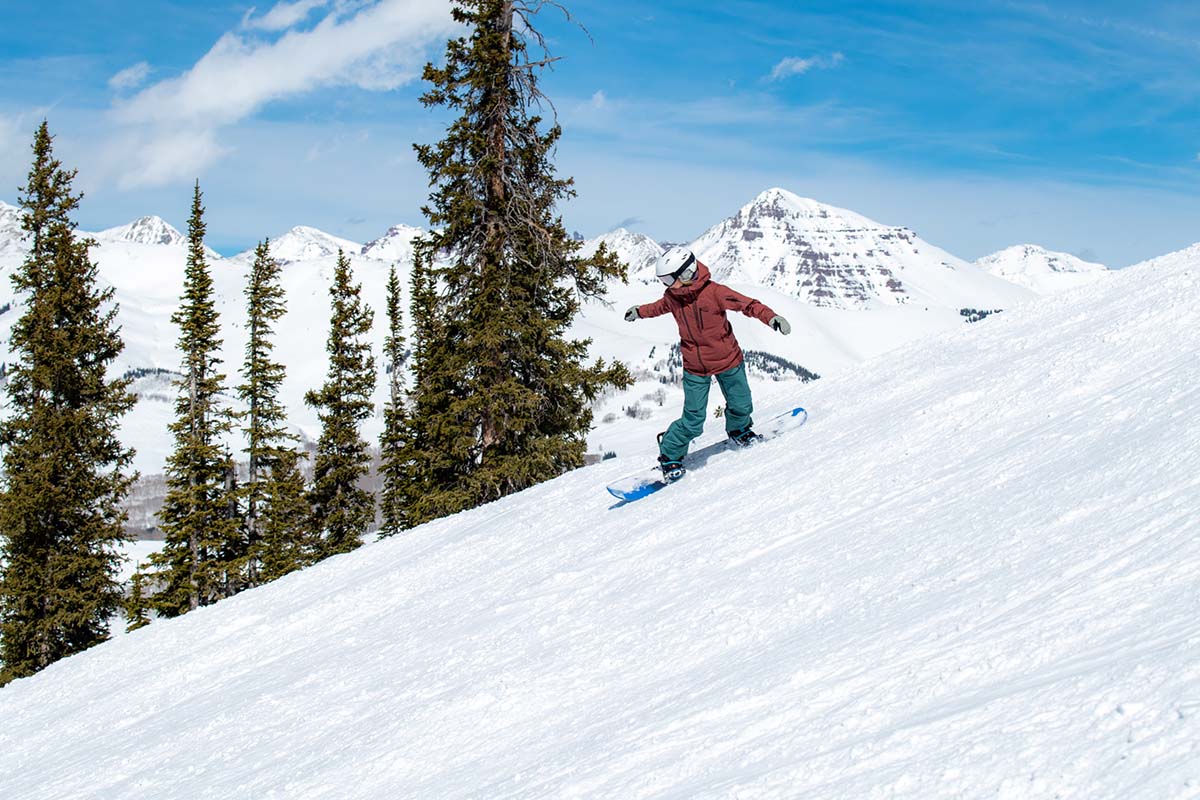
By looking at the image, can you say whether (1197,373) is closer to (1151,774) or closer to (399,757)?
(1151,774)

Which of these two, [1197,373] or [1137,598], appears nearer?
[1137,598]

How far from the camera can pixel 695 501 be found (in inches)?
→ 369

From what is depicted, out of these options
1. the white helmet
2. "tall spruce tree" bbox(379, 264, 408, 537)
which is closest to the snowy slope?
the white helmet

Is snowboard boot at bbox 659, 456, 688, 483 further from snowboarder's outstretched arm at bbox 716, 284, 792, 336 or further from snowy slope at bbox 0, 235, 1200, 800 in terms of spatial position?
snowboarder's outstretched arm at bbox 716, 284, 792, 336

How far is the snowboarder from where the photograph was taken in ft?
32.3

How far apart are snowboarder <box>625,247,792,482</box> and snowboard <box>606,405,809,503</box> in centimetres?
20

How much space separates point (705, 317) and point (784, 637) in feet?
17.4

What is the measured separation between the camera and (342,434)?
3428 cm

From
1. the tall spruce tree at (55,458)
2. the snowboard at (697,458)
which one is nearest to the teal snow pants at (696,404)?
the snowboard at (697,458)

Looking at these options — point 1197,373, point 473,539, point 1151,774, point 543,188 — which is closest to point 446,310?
point 543,188

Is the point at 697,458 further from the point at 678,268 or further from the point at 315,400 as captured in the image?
the point at 315,400

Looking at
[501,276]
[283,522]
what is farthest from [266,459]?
[501,276]

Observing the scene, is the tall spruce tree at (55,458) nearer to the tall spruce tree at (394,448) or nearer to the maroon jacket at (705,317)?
the tall spruce tree at (394,448)

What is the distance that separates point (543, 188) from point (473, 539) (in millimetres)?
12893
